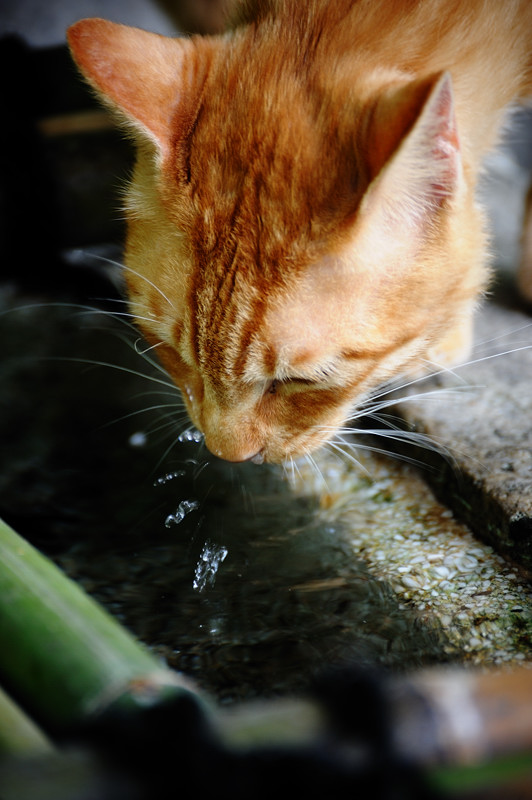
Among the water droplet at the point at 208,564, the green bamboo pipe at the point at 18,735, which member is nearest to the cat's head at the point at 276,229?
the water droplet at the point at 208,564

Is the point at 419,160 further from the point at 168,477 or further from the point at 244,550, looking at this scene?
the point at 168,477

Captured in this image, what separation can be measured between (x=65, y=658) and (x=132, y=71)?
0.91 metres

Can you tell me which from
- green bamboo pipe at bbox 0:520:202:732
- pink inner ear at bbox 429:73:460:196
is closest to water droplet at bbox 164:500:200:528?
green bamboo pipe at bbox 0:520:202:732

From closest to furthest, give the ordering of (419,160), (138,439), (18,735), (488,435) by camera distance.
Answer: (18,735)
(419,160)
(488,435)
(138,439)

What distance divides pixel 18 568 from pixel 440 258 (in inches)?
31.6

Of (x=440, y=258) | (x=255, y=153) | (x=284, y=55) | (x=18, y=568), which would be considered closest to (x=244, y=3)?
(x=284, y=55)

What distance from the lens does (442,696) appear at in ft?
2.09

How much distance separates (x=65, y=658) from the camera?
0.77 meters

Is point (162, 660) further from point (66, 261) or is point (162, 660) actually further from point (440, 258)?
point (66, 261)

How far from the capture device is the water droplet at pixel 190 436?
163 cm

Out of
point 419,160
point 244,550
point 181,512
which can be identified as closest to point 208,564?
point 244,550

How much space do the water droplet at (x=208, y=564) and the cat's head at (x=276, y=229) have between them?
0.78 ft

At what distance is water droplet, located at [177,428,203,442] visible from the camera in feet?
5.36

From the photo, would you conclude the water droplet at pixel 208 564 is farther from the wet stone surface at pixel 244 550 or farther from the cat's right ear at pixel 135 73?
the cat's right ear at pixel 135 73
